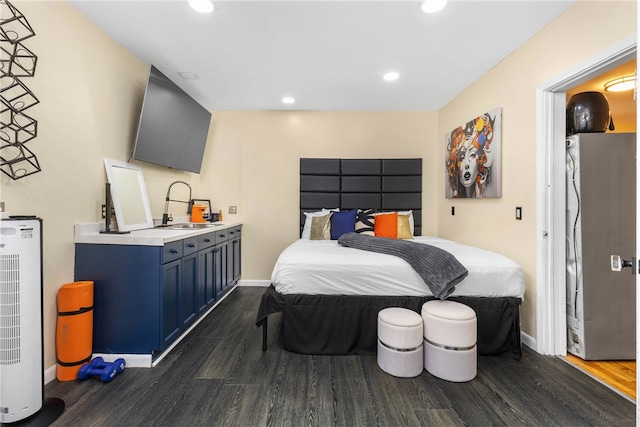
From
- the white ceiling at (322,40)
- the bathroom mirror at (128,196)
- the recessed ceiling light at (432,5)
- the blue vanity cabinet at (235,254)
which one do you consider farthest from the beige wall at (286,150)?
the recessed ceiling light at (432,5)

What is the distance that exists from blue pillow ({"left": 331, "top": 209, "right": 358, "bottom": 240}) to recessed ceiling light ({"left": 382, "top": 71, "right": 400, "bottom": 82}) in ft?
5.19

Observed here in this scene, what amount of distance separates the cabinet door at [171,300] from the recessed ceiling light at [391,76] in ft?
8.60

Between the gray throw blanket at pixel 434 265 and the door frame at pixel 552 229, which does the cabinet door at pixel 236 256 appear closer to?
the gray throw blanket at pixel 434 265

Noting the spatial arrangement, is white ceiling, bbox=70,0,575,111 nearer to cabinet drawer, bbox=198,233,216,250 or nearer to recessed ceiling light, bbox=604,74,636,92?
recessed ceiling light, bbox=604,74,636,92

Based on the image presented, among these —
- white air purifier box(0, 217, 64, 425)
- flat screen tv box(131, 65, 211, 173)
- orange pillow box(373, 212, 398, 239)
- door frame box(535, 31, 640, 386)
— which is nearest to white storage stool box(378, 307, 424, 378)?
door frame box(535, 31, 640, 386)

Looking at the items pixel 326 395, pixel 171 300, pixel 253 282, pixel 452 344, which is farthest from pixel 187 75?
pixel 452 344

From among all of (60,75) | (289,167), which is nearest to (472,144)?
(289,167)

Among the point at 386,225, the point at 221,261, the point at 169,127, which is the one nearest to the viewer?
the point at 169,127

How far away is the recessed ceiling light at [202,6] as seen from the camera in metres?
1.86

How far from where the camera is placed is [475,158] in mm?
2990

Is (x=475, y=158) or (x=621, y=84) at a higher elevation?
(x=621, y=84)

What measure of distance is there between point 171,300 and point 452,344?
2.00m

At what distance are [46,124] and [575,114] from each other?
12.3 ft

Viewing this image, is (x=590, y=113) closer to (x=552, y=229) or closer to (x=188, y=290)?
(x=552, y=229)
